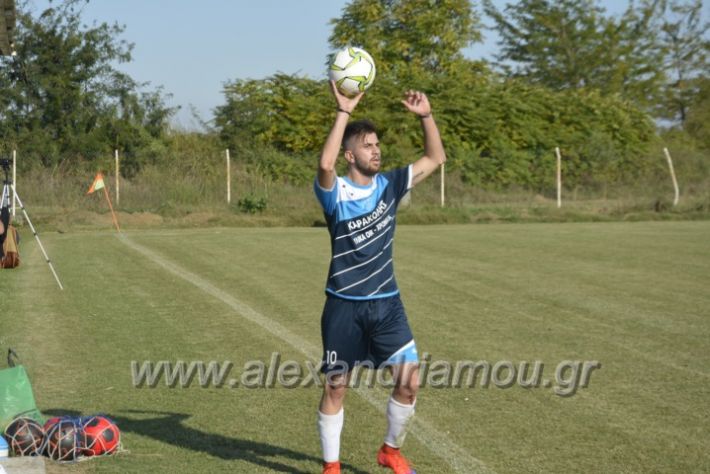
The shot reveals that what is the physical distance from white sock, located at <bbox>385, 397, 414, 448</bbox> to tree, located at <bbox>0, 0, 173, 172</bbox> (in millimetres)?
35070

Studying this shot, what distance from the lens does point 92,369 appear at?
874 cm

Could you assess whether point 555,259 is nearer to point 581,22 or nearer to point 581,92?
point 581,92

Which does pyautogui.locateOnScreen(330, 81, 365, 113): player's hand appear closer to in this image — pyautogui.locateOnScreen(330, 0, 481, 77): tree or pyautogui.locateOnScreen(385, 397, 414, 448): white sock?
pyautogui.locateOnScreen(385, 397, 414, 448): white sock

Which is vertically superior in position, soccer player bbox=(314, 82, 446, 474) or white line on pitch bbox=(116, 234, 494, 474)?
soccer player bbox=(314, 82, 446, 474)

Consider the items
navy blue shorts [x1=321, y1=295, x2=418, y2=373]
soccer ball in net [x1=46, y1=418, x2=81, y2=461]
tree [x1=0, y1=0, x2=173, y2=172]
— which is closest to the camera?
navy blue shorts [x1=321, y1=295, x2=418, y2=373]

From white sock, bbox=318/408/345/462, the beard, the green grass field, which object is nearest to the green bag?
the green grass field

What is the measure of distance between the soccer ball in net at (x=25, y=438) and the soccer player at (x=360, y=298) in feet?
5.81

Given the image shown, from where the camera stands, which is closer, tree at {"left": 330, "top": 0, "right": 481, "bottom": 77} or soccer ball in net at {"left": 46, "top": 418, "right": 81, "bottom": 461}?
soccer ball in net at {"left": 46, "top": 418, "right": 81, "bottom": 461}

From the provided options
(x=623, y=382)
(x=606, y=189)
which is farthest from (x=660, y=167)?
(x=623, y=382)

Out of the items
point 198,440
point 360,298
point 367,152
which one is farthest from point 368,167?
point 198,440

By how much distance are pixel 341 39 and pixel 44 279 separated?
3244 centimetres

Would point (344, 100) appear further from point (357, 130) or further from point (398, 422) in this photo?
point (398, 422)

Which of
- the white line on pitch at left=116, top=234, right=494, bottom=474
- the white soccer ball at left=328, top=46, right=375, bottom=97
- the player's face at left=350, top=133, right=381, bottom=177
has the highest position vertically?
the white soccer ball at left=328, top=46, right=375, bottom=97

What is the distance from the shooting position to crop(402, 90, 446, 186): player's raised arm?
222 inches
